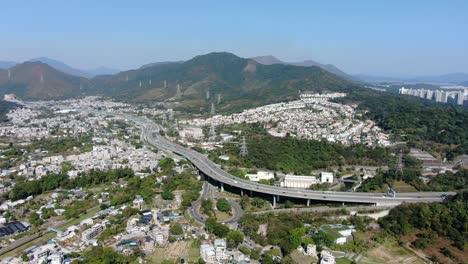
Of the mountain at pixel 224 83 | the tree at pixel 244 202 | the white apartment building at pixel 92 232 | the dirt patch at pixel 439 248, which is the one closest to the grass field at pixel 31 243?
the white apartment building at pixel 92 232

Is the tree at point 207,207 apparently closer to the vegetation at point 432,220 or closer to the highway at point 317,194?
→ the highway at point 317,194

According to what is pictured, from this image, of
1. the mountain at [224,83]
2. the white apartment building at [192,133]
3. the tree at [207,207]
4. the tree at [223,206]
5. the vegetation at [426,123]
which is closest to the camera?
the tree at [207,207]

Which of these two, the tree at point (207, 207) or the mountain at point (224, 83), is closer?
the tree at point (207, 207)

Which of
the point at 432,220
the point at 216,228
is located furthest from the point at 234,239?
the point at 432,220

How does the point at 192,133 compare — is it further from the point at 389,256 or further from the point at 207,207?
the point at 389,256

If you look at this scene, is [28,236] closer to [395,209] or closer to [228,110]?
[395,209]
